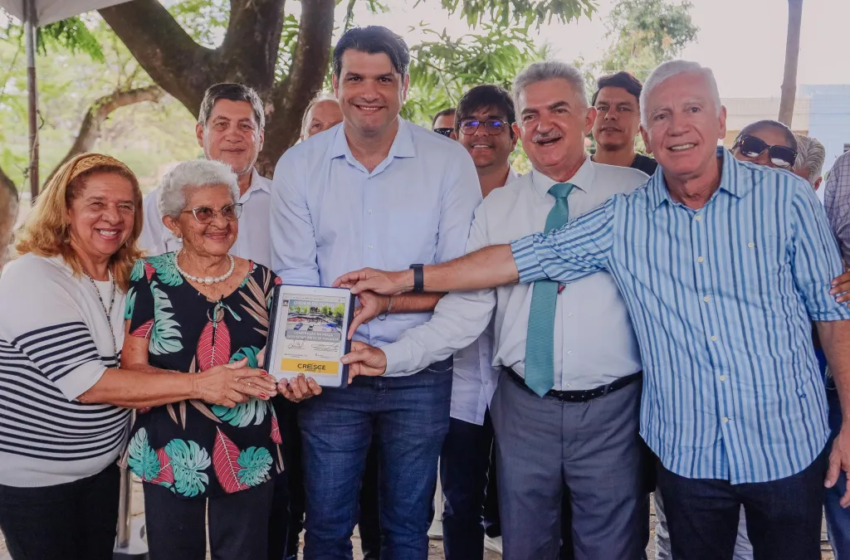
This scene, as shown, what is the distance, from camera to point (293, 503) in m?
3.78

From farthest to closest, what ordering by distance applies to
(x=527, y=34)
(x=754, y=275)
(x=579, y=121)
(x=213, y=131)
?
(x=527, y=34) → (x=213, y=131) → (x=579, y=121) → (x=754, y=275)

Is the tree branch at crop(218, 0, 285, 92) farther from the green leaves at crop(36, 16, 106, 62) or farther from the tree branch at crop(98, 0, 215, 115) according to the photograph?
the green leaves at crop(36, 16, 106, 62)

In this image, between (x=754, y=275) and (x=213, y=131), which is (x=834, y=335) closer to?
(x=754, y=275)

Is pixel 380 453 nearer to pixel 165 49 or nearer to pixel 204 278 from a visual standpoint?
pixel 204 278

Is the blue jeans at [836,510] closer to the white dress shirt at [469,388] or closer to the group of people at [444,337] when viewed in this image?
the group of people at [444,337]

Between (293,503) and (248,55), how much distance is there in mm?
3871

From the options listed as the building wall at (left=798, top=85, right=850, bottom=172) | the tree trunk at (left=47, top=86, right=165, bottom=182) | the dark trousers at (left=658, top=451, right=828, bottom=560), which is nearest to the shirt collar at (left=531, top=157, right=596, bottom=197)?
the dark trousers at (left=658, top=451, right=828, bottom=560)

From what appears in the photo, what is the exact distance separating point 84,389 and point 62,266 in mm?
473

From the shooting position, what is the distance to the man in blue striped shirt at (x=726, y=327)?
2.39 meters

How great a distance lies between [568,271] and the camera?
2715mm

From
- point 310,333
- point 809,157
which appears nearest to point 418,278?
point 310,333

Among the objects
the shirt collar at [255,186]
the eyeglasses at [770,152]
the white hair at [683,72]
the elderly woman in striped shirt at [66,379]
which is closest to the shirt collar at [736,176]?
the white hair at [683,72]

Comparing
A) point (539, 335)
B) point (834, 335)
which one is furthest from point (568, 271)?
point (834, 335)

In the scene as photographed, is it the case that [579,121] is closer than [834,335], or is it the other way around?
[834,335]
